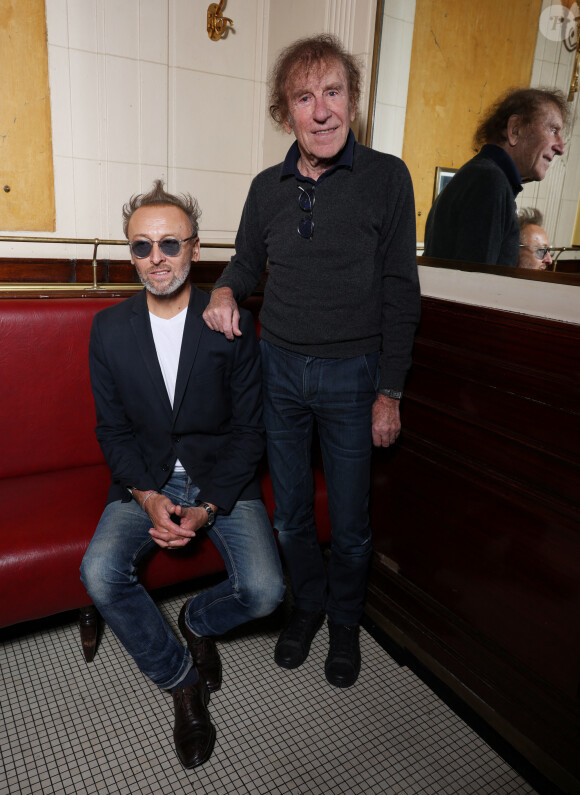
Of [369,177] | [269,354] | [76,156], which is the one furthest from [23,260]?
[369,177]

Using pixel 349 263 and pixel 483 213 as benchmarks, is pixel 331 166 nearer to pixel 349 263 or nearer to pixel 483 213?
pixel 349 263

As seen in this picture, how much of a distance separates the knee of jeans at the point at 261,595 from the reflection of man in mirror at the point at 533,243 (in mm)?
1266

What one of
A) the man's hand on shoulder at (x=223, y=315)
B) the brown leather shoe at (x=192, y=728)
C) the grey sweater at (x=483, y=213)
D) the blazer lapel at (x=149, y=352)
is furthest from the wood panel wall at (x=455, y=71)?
the brown leather shoe at (x=192, y=728)

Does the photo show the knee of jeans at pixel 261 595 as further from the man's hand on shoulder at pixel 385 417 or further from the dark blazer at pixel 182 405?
the man's hand on shoulder at pixel 385 417

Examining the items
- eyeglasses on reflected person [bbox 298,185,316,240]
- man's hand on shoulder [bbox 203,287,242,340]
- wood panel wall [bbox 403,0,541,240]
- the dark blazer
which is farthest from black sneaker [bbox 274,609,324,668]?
wood panel wall [bbox 403,0,541,240]

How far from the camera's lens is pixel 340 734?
1890mm

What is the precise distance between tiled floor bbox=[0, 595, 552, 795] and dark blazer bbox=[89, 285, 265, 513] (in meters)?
0.66

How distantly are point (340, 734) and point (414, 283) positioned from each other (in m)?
1.45

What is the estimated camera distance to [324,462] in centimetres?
204

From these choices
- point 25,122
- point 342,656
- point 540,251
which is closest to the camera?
point 540,251

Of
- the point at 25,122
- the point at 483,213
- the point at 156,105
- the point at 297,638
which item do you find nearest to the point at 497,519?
the point at 297,638

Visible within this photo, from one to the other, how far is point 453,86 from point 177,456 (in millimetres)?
1701

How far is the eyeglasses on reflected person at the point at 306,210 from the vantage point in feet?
5.83

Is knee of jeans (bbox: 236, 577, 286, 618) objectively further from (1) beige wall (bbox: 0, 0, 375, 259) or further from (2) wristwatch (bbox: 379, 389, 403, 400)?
(1) beige wall (bbox: 0, 0, 375, 259)
